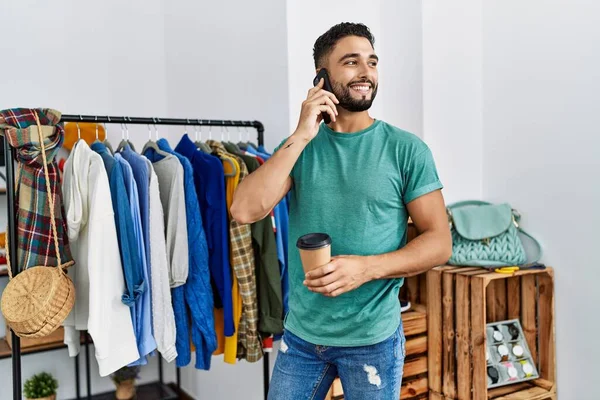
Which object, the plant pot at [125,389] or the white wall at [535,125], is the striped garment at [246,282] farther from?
the plant pot at [125,389]

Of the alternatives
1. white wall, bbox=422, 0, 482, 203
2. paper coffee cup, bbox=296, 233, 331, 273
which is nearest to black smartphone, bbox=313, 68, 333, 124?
paper coffee cup, bbox=296, 233, 331, 273

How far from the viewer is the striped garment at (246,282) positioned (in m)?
2.11

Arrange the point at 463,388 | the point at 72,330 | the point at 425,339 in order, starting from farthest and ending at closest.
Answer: the point at 425,339
the point at 463,388
the point at 72,330

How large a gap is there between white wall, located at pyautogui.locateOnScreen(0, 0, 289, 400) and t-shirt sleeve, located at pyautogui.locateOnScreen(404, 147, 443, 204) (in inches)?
45.6

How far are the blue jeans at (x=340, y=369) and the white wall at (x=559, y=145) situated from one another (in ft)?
4.06

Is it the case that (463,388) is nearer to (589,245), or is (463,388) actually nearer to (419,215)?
(589,245)

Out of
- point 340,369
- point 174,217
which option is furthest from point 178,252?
point 340,369

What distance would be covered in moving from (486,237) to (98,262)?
1.57 meters

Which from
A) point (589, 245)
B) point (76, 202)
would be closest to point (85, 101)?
point (76, 202)

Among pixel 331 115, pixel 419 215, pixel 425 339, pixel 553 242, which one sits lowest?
pixel 425 339

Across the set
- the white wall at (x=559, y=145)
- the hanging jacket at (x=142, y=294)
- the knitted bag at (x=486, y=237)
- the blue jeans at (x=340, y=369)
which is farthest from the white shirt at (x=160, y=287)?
the white wall at (x=559, y=145)

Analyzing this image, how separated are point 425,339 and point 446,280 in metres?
0.28

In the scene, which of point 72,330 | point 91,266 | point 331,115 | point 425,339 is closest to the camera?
point 331,115

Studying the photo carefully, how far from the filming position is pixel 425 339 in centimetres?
242
